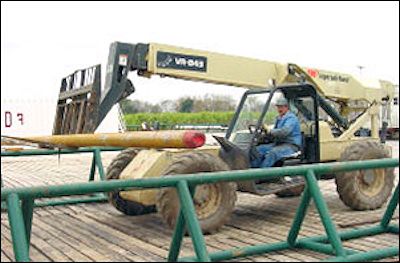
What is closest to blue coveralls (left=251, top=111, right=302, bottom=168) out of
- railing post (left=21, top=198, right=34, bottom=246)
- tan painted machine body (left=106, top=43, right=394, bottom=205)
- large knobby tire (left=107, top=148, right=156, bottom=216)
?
tan painted machine body (left=106, top=43, right=394, bottom=205)

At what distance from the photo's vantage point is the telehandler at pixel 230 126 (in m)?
5.86

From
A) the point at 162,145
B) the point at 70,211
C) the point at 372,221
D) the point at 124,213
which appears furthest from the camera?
the point at 70,211

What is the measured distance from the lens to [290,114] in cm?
692

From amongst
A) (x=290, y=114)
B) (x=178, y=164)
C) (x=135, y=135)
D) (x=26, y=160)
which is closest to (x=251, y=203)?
Result: (x=290, y=114)

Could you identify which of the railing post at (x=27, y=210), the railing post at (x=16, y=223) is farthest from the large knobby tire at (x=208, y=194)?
the railing post at (x=16, y=223)

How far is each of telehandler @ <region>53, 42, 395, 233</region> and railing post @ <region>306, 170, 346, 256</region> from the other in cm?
168

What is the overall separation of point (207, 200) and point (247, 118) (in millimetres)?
1734

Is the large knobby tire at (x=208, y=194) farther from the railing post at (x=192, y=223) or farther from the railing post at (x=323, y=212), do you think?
the railing post at (x=192, y=223)

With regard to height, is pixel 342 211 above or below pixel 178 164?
below

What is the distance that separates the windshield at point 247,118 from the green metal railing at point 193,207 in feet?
6.69

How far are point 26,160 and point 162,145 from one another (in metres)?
12.9

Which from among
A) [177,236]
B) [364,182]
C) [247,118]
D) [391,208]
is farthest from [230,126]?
[177,236]

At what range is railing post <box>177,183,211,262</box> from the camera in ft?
11.6

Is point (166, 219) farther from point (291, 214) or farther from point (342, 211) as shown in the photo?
point (342, 211)
